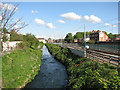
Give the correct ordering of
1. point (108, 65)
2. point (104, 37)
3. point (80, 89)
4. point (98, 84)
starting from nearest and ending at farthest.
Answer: point (98, 84)
point (80, 89)
point (108, 65)
point (104, 37)

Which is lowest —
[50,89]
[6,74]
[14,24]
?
[50,89]

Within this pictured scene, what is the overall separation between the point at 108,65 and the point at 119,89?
3631 millimetres

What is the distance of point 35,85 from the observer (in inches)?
393

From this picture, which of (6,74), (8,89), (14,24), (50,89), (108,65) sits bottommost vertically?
(50,89)

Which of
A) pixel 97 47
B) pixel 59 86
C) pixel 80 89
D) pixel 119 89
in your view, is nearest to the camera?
pixel 119 89

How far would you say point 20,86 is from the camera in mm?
8898

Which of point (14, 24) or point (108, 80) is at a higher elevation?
point (14, 24)

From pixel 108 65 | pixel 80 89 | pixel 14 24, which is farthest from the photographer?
pixel 108 65

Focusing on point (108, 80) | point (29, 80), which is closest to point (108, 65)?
point (108, 80)

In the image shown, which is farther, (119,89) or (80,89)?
(80,89)

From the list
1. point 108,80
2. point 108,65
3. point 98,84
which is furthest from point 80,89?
point 108,65

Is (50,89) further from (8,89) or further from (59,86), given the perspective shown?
(8,89)

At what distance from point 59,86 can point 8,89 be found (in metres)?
4.75

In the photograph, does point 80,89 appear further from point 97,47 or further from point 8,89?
point 97,47
